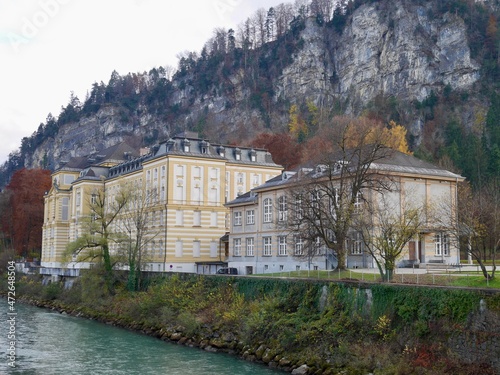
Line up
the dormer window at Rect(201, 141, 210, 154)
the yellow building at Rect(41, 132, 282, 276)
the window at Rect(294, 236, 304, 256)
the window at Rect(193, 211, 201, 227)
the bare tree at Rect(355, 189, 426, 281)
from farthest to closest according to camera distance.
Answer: the dormer window at Rect(201, 141, 210, 154) → the window at Rect(193, 211, 201, 227) → the yellow building at Rect(41, 132, 282, 276) → the window at Rect(294, 236, 304, 256) → the bare tree at Rect(355, 189, 426, 281)

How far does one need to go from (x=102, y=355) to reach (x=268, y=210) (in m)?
21.4

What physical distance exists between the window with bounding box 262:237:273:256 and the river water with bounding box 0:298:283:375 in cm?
1395

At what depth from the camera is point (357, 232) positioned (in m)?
34.8

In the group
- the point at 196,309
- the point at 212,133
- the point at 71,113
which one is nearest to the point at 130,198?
the point at 196,309

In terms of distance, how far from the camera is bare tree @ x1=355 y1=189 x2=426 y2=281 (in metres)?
28.1

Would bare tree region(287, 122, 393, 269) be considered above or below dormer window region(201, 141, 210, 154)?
below

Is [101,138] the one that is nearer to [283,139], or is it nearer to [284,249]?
[283,139]

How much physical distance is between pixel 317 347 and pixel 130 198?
28.2 m

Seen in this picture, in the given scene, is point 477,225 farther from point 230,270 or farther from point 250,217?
point 230,270

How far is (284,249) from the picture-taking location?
45406 mm

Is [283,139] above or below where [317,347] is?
above

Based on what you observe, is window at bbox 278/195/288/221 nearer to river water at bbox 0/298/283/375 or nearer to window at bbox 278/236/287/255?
window at bbox 278/236/287/255

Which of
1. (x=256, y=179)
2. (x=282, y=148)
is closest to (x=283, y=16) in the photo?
(x=282, y=148)

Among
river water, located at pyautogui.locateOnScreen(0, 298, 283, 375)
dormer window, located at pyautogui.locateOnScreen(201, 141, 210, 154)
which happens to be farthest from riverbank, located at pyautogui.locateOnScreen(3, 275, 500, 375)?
dormer window, located at pyautogui.locateOnScreen(201, 141, 210, 154)
